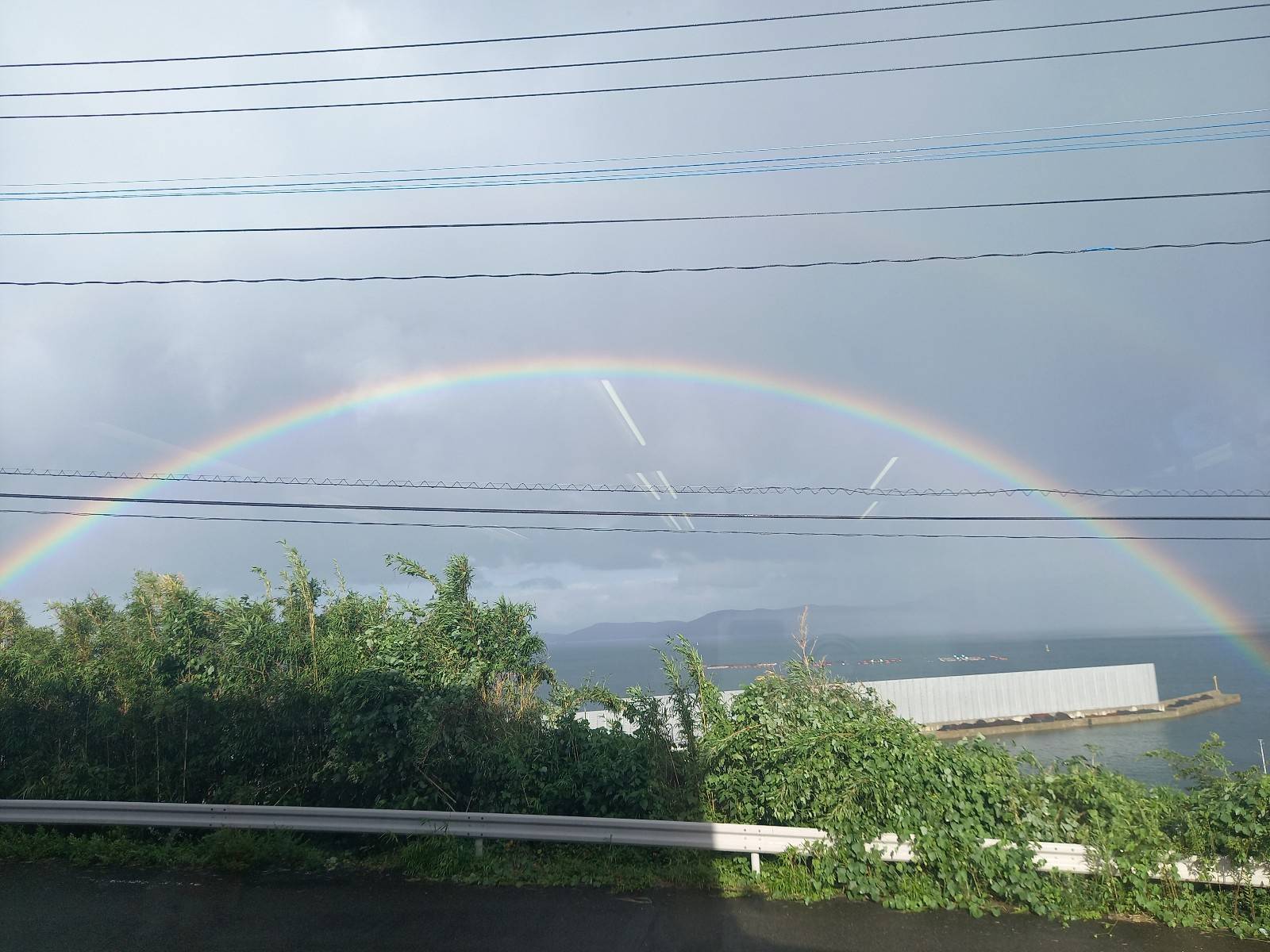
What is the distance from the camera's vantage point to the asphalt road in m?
4.73

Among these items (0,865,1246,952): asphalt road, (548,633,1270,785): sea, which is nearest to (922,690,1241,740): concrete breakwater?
(548,633,1270,785): sea

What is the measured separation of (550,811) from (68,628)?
9460 millimetres

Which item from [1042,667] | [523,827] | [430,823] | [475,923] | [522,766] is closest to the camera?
[475,923]

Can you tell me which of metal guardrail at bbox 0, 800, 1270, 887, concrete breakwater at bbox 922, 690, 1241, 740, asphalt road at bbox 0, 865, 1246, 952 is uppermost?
concrete breakwater at bbox 922, 690, 1241, 740

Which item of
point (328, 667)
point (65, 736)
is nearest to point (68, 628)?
point (65, 736)

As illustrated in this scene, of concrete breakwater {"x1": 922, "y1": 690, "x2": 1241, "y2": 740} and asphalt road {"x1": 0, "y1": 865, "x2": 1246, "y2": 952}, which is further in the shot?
concrete breakwater {"x1": 922, "y1": 690, "x2": 1241, "y2": 740}

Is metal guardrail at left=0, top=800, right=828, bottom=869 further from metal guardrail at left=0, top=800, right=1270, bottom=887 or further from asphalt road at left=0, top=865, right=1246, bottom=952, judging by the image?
asphalt road at left=0, top=865, right=1246, bottom=952

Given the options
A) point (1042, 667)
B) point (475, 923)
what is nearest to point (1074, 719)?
point (475, 923)

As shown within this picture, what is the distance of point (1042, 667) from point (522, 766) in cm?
9767

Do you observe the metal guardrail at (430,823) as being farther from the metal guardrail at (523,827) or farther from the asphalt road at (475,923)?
the asphalt road at (475,923)

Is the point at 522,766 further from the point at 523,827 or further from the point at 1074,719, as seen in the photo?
the point at 1074,719

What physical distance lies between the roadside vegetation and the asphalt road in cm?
23

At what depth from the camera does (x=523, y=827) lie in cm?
609

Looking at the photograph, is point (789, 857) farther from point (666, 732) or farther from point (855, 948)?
point (666, 732)
